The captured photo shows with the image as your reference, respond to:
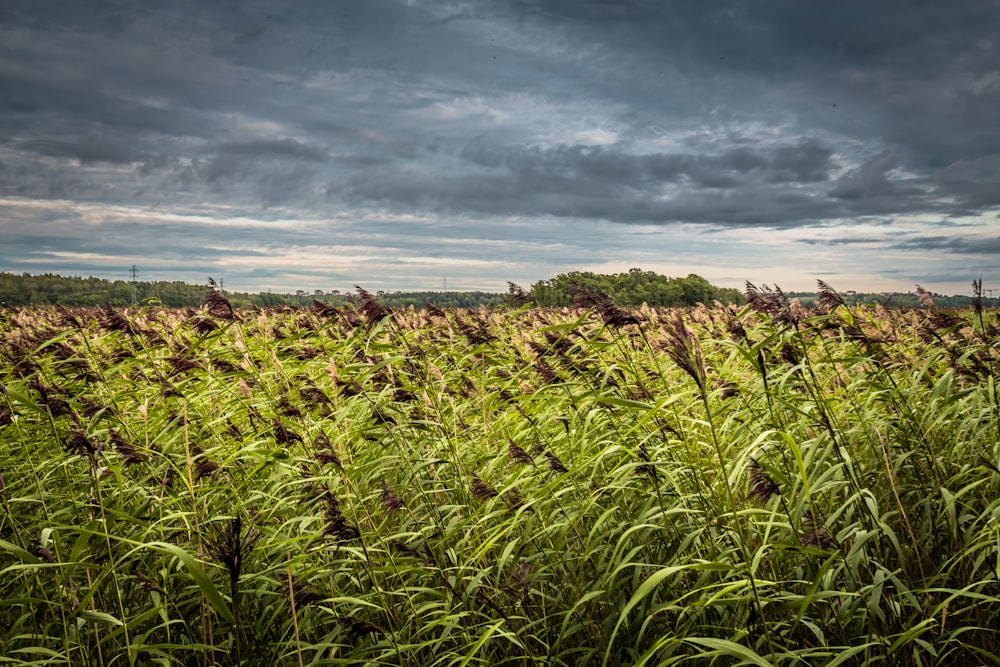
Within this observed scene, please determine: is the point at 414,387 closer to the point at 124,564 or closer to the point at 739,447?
the point at 124,564

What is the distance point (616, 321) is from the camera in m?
3.61

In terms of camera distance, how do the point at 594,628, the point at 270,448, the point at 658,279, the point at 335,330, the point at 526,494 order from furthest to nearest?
the point at 658,279 → the point at 335,330 → the point at 270,448 → the point at 526,494 → the point at 594,628

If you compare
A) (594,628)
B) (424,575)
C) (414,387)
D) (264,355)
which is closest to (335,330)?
(264,355)

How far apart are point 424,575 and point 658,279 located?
72.8 metres

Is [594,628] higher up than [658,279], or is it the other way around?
[658,279]

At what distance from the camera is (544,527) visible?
396cm

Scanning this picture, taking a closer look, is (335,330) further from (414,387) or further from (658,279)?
(658,279)

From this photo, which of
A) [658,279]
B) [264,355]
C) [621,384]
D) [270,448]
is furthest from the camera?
[658,279]

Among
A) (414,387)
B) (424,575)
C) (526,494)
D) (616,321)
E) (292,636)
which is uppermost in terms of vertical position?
(616,321)

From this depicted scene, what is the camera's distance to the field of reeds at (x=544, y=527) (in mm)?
3117

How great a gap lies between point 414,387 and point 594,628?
8.99 feet

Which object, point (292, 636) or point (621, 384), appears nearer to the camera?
point (292, 636)

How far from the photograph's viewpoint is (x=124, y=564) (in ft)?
13.0

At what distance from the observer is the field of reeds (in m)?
3.12
